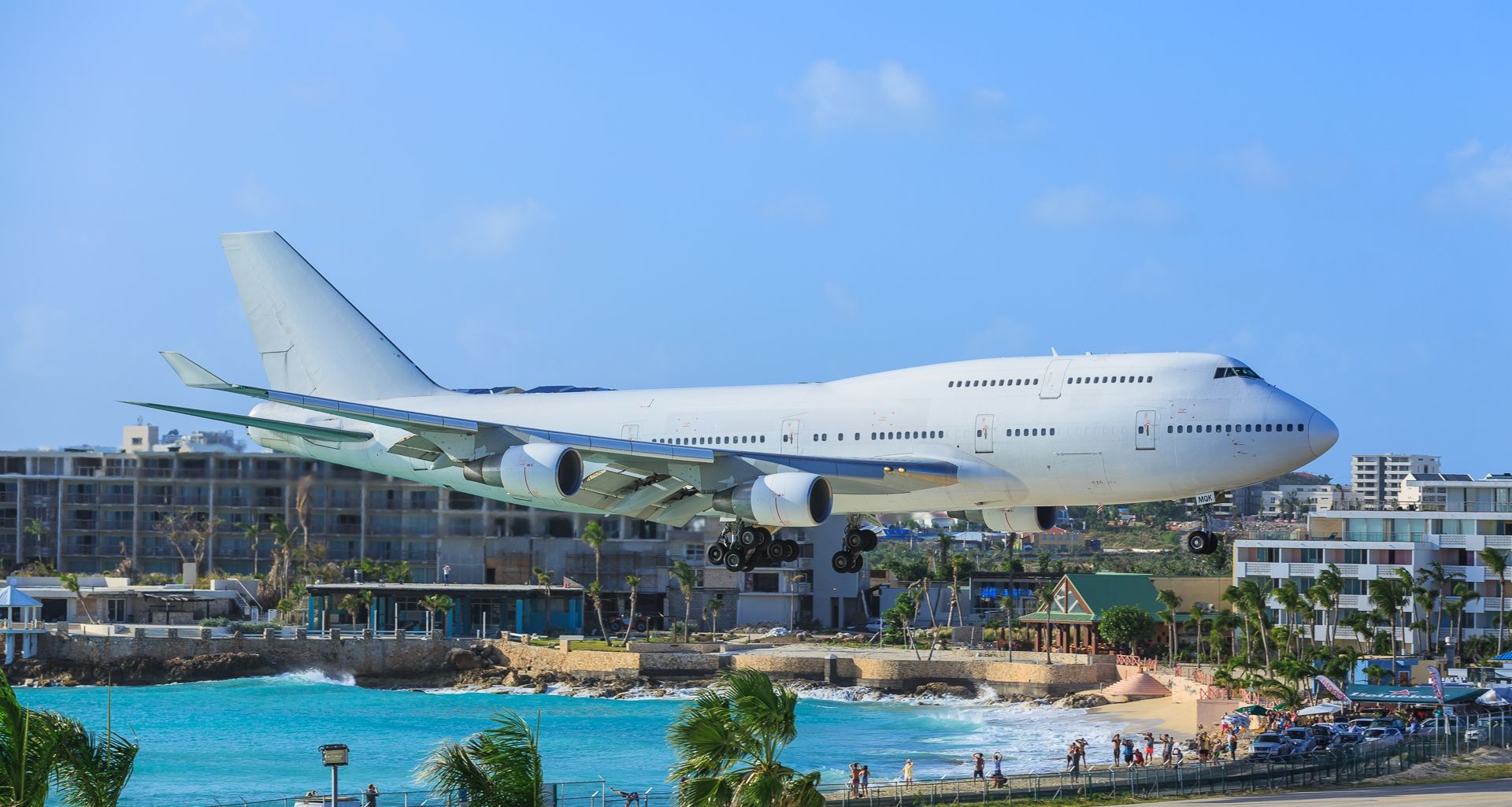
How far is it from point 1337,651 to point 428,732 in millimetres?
50040

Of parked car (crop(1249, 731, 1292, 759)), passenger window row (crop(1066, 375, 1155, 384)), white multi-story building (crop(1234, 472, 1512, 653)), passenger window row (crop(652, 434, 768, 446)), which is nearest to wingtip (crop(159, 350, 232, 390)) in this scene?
passenger window row (crop(652, 434, 768, 446))

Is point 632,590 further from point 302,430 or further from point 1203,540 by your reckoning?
point 1203,540

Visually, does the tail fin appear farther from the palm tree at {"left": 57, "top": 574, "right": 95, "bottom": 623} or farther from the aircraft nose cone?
the palm tree at {"left": 57, "top": 574, "right": 95, "bottom": 623}

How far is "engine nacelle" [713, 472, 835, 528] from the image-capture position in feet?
144

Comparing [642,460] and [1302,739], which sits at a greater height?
[642,460]

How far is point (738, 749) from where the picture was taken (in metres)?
29.5

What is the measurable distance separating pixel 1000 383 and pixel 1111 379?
287 centimetres

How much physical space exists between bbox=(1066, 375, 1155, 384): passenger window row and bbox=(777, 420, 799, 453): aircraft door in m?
7.57

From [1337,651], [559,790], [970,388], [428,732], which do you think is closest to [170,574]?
[428,732]

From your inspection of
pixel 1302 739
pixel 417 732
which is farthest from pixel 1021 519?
pixel 417 732

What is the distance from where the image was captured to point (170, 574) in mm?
131250

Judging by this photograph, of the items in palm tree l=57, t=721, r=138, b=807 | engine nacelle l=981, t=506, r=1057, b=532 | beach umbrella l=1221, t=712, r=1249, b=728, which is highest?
engine nacelle l=981, t=506, r=1057, b=532

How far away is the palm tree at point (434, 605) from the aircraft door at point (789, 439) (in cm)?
7394

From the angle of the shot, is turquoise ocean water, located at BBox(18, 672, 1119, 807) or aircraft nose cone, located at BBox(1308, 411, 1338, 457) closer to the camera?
aircraft nose cone, located at BBox(1308, 411, 1338, 457)
